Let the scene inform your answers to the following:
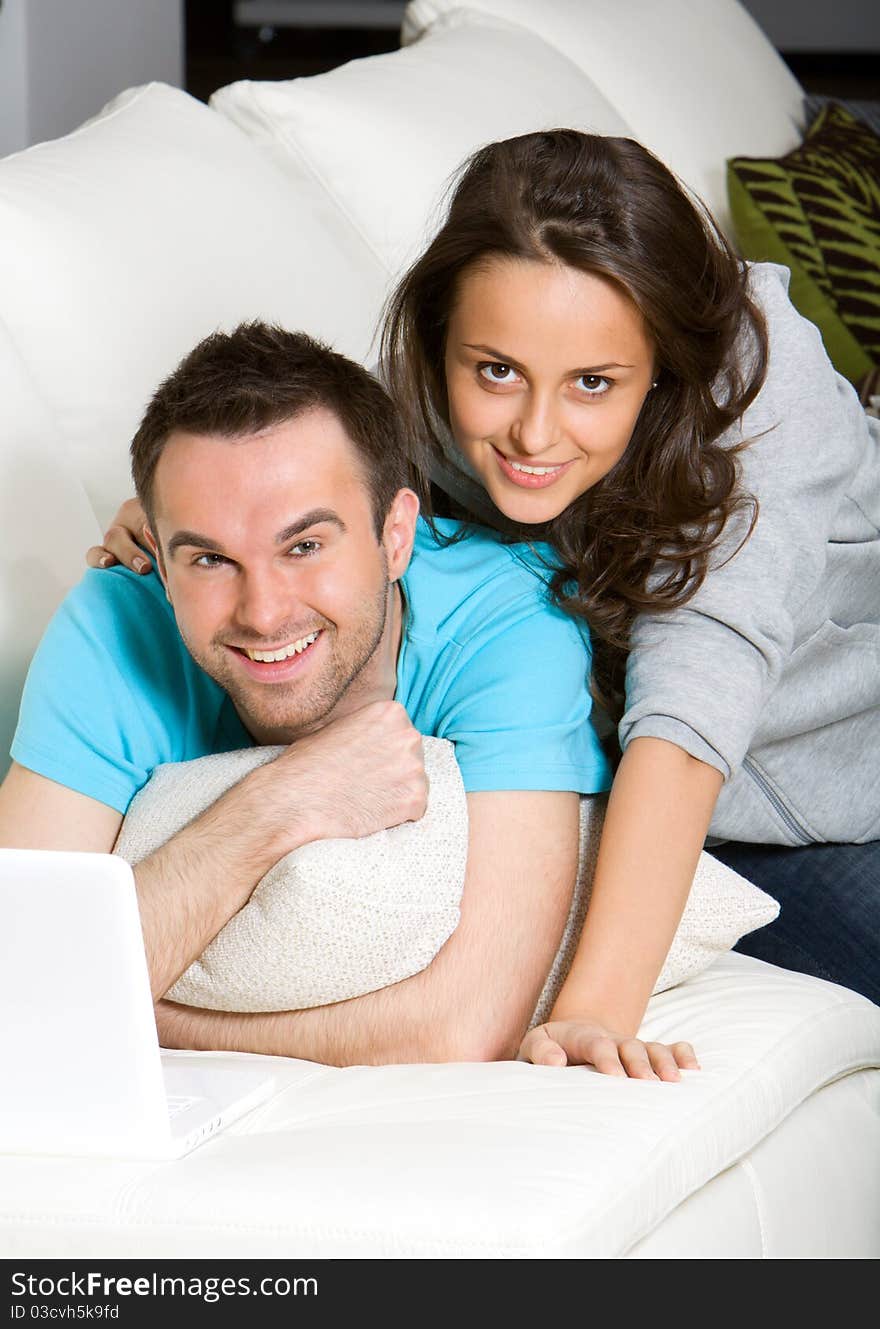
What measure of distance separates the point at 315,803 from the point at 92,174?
2.72ft

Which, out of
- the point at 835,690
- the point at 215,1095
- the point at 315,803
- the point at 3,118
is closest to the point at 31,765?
the point at 315,803

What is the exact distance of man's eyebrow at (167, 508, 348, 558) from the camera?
1.24m

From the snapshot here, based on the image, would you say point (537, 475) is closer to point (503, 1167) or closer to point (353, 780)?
point (353, 780)

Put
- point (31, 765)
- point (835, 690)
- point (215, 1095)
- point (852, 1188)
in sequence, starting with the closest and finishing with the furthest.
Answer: point (215, 1095), point (852, 1188), point (31, 765), point (835, 690)

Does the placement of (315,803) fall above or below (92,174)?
below

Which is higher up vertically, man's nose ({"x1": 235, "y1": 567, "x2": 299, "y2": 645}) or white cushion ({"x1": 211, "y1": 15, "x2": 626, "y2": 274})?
white cushion ({"x1": 211, "y1": 15, "x2": 626, "y2": 274})

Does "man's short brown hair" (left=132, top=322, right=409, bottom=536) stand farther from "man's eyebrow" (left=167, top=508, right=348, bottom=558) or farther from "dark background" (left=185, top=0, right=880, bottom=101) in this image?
"dark background" (left=185, top=0, right=880, bottom=101)

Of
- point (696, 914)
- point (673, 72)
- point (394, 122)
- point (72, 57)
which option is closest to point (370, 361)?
point (394, 122)

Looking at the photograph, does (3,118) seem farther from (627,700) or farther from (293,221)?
(627,700)

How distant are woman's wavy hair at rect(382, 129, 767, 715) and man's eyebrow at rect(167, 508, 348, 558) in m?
0.24

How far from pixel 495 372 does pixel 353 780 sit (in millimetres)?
390

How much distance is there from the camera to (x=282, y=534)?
1.23 metres

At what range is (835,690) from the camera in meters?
1.58

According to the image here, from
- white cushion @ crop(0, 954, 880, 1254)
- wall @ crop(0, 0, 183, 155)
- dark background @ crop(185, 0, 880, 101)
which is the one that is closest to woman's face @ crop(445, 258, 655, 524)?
white cushion @ crop(0, 954, 880, 1254)
